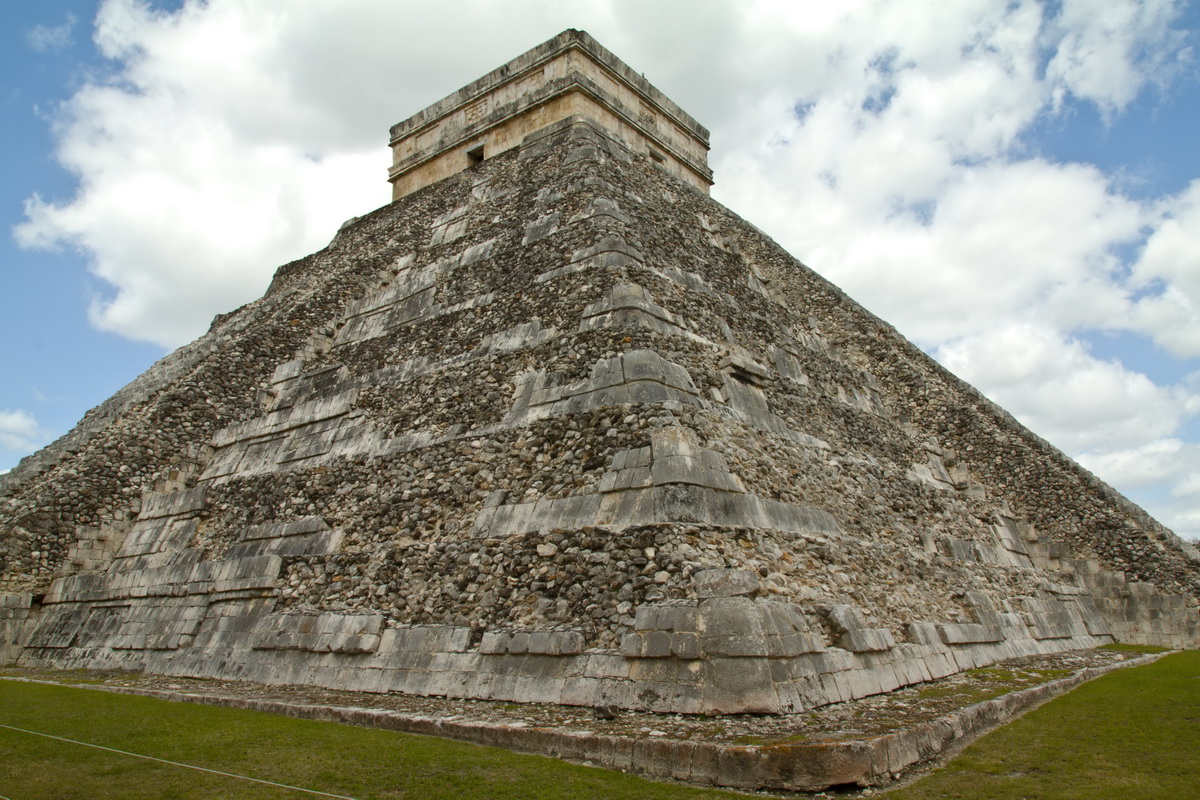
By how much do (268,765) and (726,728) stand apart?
3.02 m

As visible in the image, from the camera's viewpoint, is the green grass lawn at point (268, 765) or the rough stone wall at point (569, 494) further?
the rough stone wall at point (569, 494)

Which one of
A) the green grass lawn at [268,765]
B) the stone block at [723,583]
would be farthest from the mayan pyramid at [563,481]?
the green grass lawn at [268,765]

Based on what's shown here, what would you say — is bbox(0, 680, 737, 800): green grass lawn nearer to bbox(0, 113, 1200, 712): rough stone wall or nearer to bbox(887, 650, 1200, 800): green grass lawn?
bbox(0, 113, 1200, 712): rough stone wall

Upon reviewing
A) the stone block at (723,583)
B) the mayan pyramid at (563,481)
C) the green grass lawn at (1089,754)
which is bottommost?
the green grass lawn at (1089,754)

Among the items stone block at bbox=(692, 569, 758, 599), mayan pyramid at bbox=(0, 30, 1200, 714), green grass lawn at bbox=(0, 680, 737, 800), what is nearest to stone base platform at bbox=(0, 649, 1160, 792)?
green grass lawn at bbox=(0, 680, 737, 800)

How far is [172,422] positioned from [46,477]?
2.03 metres

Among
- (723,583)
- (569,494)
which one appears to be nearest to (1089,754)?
(723,583)

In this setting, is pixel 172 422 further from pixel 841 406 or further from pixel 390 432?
pixel 841 406

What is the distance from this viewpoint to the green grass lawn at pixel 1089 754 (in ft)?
15.5

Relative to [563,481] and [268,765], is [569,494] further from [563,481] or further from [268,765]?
[268,765]

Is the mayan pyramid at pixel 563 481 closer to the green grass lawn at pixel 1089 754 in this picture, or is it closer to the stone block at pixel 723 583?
the stone block at pixel 723 583

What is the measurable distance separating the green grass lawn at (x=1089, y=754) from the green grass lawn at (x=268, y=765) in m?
1.78

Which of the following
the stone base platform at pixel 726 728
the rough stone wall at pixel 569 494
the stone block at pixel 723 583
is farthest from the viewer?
the rough stone wall at pixel 569 494

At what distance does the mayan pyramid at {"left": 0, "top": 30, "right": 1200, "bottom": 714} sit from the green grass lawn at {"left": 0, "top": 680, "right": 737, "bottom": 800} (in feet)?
3.61
